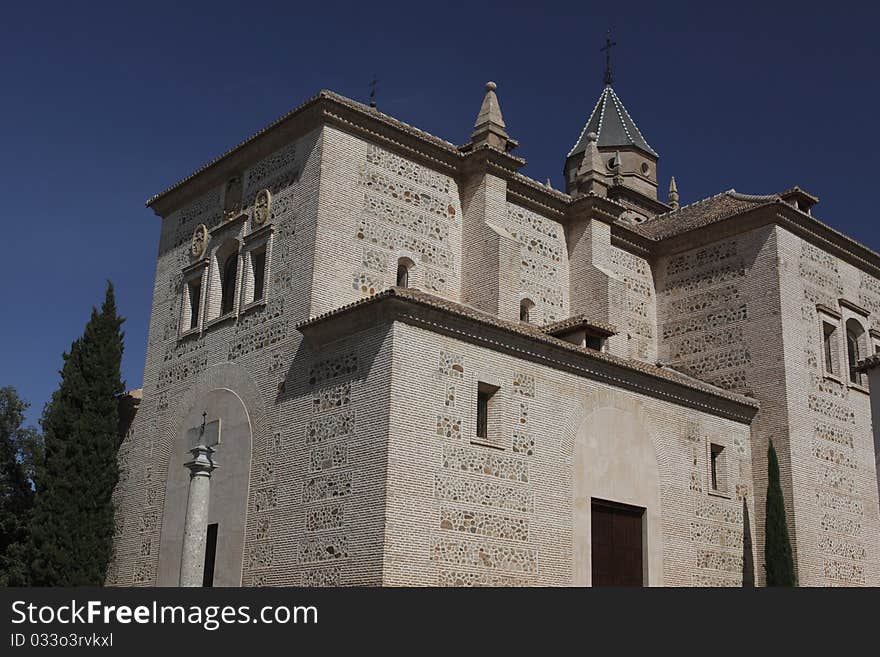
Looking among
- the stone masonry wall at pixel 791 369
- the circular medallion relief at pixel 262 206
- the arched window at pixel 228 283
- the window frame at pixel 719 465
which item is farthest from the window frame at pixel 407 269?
the stone masonry wall at pixel 791 369

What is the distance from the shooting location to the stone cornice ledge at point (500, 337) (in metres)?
15.9

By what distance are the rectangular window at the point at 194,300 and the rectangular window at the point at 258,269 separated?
189 centimetres

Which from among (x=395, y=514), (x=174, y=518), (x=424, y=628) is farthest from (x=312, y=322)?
(x=424, y=628)

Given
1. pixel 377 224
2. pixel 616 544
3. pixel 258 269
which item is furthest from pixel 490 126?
pixel 616 544

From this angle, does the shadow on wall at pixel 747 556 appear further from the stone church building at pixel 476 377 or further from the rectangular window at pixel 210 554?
the rectangular window at pixel 210 554

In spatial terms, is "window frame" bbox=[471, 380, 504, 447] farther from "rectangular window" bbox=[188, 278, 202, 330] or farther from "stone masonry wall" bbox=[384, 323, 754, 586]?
"rectangular window" bbox=[188, 278, 202, 330]

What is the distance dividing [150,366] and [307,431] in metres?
6.38

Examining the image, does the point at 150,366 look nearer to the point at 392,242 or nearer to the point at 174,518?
the point at 174,518

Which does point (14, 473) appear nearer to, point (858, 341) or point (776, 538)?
point (776, 538)

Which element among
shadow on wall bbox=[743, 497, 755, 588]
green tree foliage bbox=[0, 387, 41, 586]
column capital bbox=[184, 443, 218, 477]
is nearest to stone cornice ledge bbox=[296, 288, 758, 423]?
shadow on wall bbox=[743, 497, 755, 588]

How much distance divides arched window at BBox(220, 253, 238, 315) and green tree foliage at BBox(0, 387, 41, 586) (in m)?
5.10

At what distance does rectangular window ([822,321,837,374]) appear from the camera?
22.5 m

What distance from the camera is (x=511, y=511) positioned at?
16438 millimetres

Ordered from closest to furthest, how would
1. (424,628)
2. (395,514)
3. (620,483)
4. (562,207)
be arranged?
(424,628) < (395,514) < (620,483) < (562,207)
